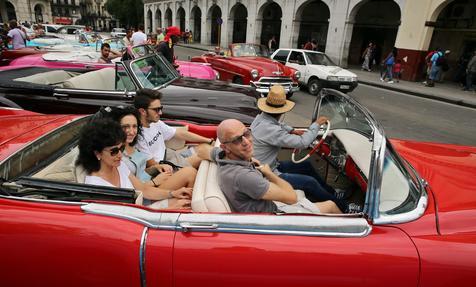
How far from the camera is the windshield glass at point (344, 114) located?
244cm

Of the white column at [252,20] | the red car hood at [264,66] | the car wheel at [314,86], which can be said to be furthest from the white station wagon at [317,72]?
the white column at [252,20]

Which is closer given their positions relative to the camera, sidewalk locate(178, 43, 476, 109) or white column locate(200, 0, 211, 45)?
sidewalk locate(178, 43, 476, 109)

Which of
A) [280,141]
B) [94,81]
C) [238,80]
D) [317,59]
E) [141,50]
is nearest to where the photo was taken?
[280,141]

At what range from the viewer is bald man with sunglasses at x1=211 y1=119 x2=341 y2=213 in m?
2.05

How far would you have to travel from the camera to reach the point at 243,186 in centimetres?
204

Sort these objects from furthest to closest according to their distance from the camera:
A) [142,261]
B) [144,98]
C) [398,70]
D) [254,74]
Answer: [398,70]
[254,74]
[144,98]
[142,261]

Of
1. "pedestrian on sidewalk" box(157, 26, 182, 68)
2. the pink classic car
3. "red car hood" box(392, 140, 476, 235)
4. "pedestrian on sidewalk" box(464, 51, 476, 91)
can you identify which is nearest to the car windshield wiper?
"red car hood" box(392, 140, 476, 235)

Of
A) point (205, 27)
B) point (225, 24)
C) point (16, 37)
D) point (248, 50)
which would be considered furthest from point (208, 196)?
point (205, 27)

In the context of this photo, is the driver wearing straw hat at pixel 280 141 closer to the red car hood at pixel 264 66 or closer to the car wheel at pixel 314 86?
the red car hood at pixel 264 66

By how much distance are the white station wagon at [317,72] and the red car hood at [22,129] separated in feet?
28.9

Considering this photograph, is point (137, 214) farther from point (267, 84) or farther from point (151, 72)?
point (267, 84)

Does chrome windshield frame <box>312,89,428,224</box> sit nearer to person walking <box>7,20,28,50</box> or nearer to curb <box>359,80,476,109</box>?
curb <box>359,80,476,109</box>

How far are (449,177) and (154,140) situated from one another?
8.37ft

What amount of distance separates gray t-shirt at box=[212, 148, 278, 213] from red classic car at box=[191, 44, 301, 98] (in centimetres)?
646
